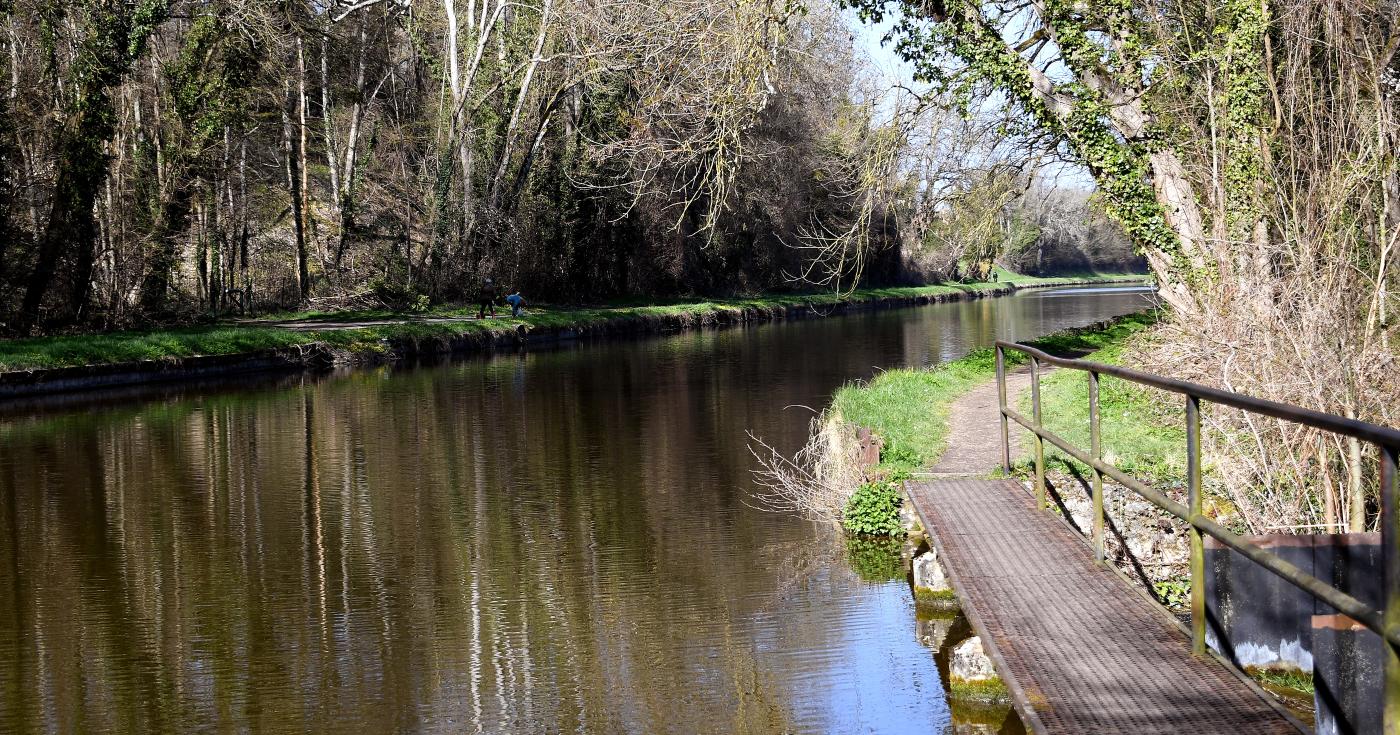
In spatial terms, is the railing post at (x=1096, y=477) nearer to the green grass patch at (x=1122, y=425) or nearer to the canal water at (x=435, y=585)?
the canal water at (x=435, y=585)

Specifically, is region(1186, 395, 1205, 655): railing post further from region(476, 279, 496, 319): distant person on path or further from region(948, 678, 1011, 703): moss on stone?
region(476, 279, 496, 319): distant person on path

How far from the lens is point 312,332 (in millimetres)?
31609

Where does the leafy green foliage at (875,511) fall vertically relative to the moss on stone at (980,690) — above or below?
above

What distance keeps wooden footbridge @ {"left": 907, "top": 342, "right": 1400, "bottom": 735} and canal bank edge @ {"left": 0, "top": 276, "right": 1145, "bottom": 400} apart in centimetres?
2176

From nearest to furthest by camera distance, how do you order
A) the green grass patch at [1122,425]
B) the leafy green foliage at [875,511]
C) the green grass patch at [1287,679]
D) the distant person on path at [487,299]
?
the green grass patch at [1287,679]
the green grass patch at [1122,425]
the leafy green foliage at [875,511]
the distant person on path at [487,299]

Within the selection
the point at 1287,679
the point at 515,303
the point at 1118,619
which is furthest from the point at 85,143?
the point at 1287,679

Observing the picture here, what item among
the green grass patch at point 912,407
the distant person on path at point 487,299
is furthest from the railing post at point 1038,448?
the distant person on path at point 487,299

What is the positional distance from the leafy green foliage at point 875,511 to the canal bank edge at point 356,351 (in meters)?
18.9

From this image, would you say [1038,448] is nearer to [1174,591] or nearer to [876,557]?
[1174,591]

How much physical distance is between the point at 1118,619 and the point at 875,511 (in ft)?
16.5

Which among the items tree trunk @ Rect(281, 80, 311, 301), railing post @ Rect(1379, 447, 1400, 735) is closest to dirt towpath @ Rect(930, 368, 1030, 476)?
railing post @ Rect(1379, 447, 1400, 735)

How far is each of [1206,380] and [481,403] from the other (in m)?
14.9

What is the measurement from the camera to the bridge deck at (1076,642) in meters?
5.18

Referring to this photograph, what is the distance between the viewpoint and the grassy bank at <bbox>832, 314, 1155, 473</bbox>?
13148 mm
